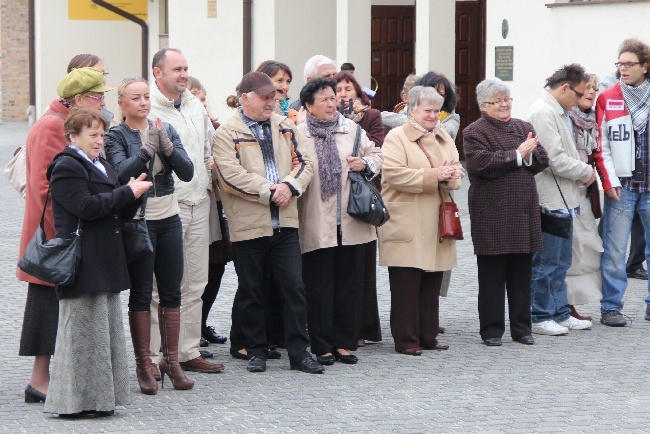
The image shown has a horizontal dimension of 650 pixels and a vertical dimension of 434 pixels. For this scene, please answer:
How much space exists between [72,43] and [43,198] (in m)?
28.3

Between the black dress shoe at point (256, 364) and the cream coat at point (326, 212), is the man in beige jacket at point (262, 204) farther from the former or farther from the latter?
the cream coat at point (326, 212)

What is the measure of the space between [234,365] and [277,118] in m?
1.58

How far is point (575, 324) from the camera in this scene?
9.60 m

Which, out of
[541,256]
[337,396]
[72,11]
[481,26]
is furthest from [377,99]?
[337,396]

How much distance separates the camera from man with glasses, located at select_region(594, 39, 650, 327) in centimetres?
977

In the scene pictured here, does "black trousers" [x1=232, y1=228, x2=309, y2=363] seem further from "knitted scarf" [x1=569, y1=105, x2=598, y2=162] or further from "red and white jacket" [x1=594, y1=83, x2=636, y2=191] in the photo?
"red and white jacket" [x1=594, y1=83, x2=636, y2=191]

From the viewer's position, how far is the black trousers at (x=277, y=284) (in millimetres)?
8148

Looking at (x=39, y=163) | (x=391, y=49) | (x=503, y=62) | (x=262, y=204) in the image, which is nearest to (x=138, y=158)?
(x=39, y=163)

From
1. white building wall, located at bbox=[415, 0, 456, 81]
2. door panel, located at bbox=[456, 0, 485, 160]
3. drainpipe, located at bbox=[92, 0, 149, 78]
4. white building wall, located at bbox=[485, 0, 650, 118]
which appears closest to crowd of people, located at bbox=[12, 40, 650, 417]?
white building wall, located at bbox=[485, 0, 650, 118]

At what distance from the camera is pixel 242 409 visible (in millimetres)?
7094

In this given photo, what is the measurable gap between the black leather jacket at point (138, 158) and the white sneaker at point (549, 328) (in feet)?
10.3

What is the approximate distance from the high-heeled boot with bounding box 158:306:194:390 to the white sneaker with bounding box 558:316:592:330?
3218 millimetres

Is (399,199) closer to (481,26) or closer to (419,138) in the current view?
(419,138)

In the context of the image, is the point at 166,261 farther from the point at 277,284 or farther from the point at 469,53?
the point at 469,53
